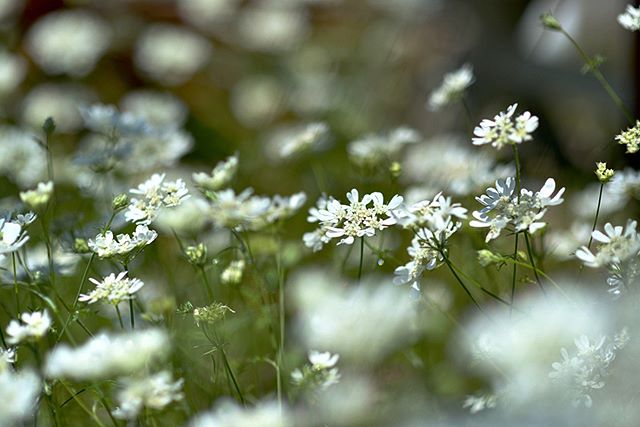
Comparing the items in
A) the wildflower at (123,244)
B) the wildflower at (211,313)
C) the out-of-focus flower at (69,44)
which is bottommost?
the out-of-focus flower at (69,44)

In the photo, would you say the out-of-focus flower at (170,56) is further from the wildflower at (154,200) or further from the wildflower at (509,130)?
the wildflower at (509,130)

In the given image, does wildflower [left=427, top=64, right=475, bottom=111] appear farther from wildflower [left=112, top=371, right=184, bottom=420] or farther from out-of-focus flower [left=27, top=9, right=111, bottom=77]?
out-of-focus flower [left=27, top=9, right=111, bottom=77]

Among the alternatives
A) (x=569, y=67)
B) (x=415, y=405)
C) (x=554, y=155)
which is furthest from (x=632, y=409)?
(x=569, y=67)

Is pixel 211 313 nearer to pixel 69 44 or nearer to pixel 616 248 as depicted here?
pixel 616 248

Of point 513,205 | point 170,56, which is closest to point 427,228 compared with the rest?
point 513,205

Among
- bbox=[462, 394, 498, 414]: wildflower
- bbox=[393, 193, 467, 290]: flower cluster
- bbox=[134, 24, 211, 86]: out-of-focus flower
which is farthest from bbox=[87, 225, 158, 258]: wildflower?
bbox=[134, 24, 211, 86]: out-of-focus flower

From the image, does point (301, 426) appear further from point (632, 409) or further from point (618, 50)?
point (618, 50)

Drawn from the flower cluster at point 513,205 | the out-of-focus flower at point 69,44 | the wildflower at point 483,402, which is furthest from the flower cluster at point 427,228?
the out-of-focus flower at point 69,44
